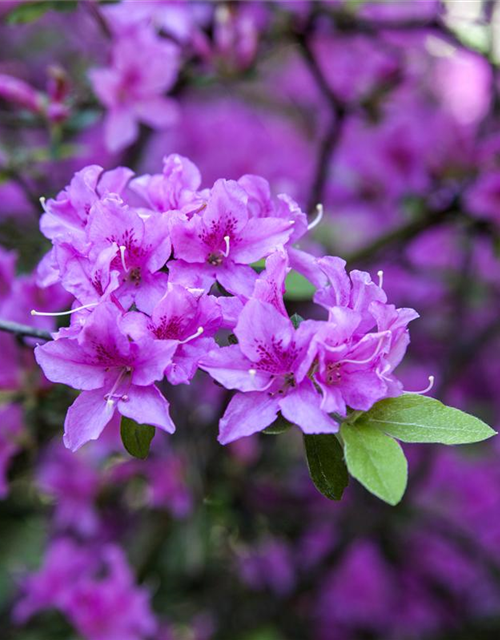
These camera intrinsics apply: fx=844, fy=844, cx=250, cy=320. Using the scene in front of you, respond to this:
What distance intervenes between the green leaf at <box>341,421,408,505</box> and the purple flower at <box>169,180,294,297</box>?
0.59 ft

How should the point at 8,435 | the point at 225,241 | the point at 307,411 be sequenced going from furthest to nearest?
the point at 8,435 < the point at 225,241 < the point at 307,411

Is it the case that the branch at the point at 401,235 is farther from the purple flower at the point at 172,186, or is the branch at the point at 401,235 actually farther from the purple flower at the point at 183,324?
the purple flower at the point at 183,324

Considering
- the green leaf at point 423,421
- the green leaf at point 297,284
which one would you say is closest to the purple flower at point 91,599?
the green leaf at point 297,284

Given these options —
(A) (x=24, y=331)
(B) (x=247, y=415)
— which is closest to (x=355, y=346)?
(B) (x=247, y=415)

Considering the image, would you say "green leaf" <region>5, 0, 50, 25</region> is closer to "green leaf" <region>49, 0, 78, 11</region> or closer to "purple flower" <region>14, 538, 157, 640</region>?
"green leaf" <region>49, 0, 78, 11</region>

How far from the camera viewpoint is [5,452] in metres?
1.48

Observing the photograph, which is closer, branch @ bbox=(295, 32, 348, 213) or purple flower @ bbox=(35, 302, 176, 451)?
purple flower @ bbox=(35, 302, 176, 451)

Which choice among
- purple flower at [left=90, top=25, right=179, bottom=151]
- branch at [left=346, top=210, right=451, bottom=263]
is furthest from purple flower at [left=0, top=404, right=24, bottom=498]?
branch at [left=346, top=210, right=451, bottom=263]

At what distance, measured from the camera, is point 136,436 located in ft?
2.79

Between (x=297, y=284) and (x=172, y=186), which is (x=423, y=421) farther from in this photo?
(x=172, y=186)

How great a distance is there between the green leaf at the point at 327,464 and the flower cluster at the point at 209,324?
0.11 ft

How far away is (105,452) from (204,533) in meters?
0.31

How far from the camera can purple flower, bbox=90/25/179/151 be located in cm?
152

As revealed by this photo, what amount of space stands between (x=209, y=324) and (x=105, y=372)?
12cm
